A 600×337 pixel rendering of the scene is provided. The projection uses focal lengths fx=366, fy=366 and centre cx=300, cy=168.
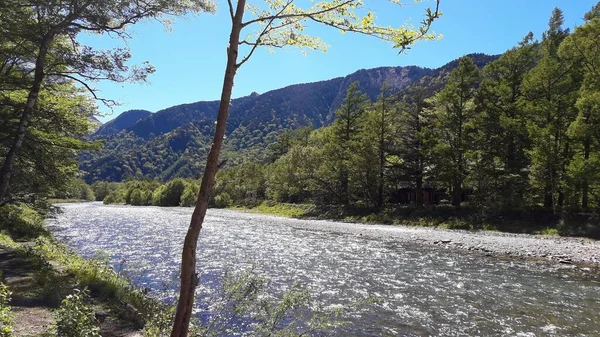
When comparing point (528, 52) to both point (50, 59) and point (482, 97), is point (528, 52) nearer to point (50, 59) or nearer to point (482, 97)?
point (482, 97)

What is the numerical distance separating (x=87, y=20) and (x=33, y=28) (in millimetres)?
1761

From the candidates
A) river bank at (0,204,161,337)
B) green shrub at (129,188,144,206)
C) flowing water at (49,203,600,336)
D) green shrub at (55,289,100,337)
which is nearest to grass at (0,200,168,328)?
river bank at (0,204,161,337)

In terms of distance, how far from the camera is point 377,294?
13461mm

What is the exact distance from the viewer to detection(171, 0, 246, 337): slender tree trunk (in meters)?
3.97

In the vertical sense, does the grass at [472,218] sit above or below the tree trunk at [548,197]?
below

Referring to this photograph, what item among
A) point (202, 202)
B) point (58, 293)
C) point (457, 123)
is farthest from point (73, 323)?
point (457, 123)

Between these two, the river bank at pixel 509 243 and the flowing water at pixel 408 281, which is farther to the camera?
the river bank at pixel 509 243

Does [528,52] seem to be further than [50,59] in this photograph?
Yes

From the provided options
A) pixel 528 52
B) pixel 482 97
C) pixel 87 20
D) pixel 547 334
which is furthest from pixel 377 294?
pixel 528 52

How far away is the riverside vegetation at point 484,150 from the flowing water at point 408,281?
14.7m

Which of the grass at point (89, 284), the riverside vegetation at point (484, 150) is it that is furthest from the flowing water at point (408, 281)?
the riverside vegetation at point (484, 150)

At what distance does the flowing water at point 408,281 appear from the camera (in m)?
10.6

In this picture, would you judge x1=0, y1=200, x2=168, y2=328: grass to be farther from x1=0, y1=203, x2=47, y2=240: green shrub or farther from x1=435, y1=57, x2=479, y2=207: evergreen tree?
x1=435, y1=57, x2=479, y2=207: evergreen tree

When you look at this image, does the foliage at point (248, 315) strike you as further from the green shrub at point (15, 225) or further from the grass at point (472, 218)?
the grass at point (472, 218)
